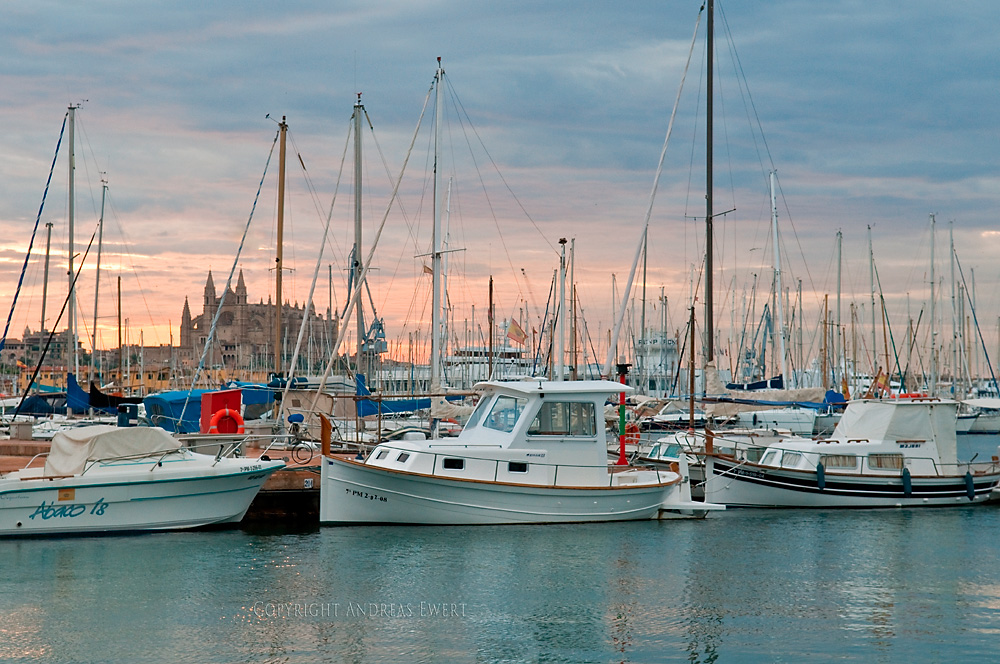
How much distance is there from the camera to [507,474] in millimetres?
20719

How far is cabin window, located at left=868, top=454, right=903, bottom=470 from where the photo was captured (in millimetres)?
26000

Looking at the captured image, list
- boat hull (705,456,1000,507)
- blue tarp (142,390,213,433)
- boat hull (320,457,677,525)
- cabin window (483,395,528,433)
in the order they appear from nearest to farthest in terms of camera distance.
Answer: boat hull (320,457,677,525) → cabin window (483,395,528,433) → boat hull (705,456,1000,507) → blue tarp (142,390,213,433)

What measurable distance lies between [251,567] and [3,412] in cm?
3663

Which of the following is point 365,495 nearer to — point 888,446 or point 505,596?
point 505,596

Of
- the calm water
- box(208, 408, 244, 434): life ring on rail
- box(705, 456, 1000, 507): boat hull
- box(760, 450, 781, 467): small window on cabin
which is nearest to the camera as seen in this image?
the calm water

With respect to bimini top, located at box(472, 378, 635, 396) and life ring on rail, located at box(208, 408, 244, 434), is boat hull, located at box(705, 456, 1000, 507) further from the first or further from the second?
life ring on rail, located at box(208, 408, 244, 434)

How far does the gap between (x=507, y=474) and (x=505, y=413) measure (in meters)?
1.49

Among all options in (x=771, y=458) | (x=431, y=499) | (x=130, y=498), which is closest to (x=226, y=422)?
(x=130, y=498)

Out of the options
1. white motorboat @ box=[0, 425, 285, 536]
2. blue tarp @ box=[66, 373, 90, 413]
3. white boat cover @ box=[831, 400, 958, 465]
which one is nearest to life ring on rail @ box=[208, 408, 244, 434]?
white motorboat @ box=[0, 425, 285, 536]

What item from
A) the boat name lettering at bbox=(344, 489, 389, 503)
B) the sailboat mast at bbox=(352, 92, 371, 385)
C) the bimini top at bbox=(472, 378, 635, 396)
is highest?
the sailboat mast at bbox=(352, 92, 371, 385)

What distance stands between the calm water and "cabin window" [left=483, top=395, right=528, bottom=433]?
2263 millimetres

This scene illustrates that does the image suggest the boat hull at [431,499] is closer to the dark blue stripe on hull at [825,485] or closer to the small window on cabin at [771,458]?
the dark blue stripe on hull at [825,485]

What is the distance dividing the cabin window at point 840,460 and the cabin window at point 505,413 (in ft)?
30.5

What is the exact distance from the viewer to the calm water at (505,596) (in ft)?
43.0
